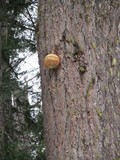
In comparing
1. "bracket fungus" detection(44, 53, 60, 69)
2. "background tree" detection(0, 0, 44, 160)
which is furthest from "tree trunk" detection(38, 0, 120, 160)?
"background tree" detection(0, 0, 44, 160)

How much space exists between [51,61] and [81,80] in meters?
0.22

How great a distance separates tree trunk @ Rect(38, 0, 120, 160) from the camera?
1.97 meters

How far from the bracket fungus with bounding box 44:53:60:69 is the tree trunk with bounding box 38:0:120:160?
0.13ft

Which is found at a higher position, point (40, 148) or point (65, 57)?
point (65, 57)

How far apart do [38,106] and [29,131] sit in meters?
0.57

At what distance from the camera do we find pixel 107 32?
2254 millimetres

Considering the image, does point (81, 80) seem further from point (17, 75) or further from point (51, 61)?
point (17, 75)

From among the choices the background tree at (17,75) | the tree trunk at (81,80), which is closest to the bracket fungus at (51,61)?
the tree trunk at (81,80)

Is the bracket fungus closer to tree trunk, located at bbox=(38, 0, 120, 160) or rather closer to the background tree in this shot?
tree trunk, located at bbox=(38, 0, 120, 160)

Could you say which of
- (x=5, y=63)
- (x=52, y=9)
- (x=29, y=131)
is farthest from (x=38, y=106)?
(x=52, y=9)

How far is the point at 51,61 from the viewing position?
2.08 m

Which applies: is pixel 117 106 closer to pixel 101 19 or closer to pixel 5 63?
pixel 101 19

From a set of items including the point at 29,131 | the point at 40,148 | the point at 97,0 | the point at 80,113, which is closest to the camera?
the point at 80,113

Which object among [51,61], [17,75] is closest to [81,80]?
[51,61]
